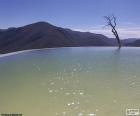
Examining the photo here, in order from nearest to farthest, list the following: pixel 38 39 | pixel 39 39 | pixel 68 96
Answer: pixel 68 96
pixel 39 39
pixel 38 39

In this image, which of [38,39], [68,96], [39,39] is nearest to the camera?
[68,96]

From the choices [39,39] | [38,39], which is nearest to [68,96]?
[39,39]

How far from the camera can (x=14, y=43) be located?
186 ft

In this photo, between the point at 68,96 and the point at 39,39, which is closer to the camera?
the point at 68,96

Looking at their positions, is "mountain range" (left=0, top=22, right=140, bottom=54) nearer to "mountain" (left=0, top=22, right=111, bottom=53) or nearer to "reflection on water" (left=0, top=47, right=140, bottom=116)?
"mountain" (left=0, top=22, right=111, bottom=53)

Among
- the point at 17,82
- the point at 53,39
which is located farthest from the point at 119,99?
the point at 53,39

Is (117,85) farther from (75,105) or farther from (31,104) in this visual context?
(31,104)

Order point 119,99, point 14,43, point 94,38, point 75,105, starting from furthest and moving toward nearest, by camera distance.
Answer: point 94,38 → point 14,43 → point 119,99 → point 75,105

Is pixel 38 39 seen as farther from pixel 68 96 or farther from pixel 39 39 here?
pixel 68 96

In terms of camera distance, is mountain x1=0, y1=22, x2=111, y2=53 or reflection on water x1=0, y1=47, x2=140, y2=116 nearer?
reflection on water x1=0, y1=47, x2=140, y2=116

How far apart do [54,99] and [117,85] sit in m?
2.06

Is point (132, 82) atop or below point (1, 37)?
below

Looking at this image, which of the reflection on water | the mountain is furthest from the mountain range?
the reflection on water

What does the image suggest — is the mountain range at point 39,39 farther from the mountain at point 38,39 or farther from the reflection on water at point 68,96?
the reflection on water at point 68,96
